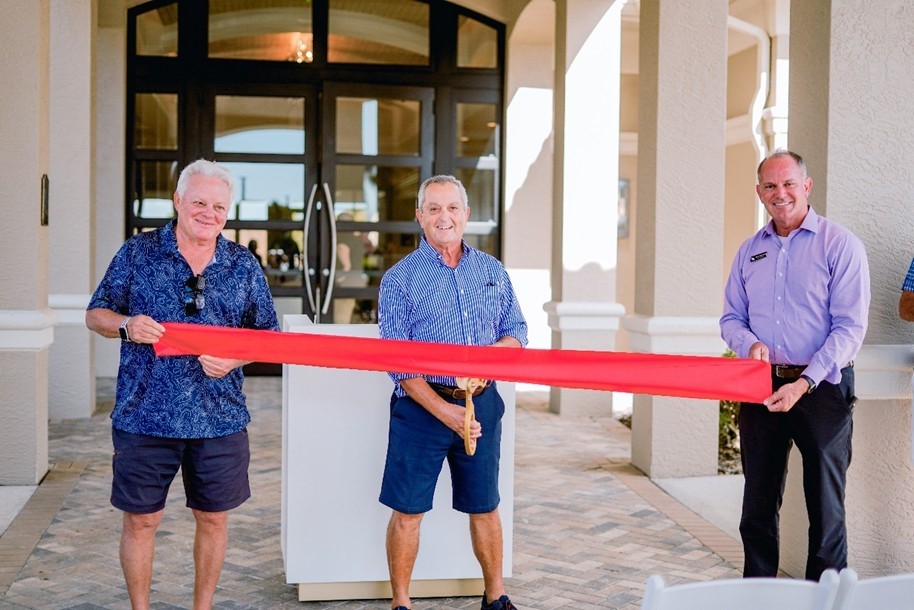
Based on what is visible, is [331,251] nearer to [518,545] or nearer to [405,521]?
[518,545]

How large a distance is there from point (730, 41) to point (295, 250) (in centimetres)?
605

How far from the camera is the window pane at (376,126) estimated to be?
462 inches

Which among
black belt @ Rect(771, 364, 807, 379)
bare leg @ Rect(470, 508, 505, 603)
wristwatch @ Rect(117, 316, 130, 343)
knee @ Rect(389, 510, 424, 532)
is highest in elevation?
wristwatch @ Rect(117, 316, 130, 343)

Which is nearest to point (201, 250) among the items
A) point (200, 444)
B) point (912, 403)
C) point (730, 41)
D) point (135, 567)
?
point (200, 444)

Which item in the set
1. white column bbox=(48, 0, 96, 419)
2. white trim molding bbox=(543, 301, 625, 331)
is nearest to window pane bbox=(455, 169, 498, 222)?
white trim molding bbox=(543, 301, 625, 331)

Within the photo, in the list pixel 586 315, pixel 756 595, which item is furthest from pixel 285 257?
pixel 756 595

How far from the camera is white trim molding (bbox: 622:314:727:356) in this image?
6.96 meters

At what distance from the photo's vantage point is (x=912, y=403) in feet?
14.4

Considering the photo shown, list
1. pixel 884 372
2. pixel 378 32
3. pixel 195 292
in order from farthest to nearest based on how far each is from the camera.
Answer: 1. pixel 378 32
2. pixel 884 372
3. pixel 195 292

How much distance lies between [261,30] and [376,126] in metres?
1.66

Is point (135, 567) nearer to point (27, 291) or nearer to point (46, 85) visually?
point (27, 291)

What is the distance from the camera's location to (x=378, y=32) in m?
11.8

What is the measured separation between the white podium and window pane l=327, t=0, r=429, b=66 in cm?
778

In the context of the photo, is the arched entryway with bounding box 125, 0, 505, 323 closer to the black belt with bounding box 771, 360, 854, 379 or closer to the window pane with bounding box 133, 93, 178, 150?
the window pane with bounding box 133, 93, 178, 150
